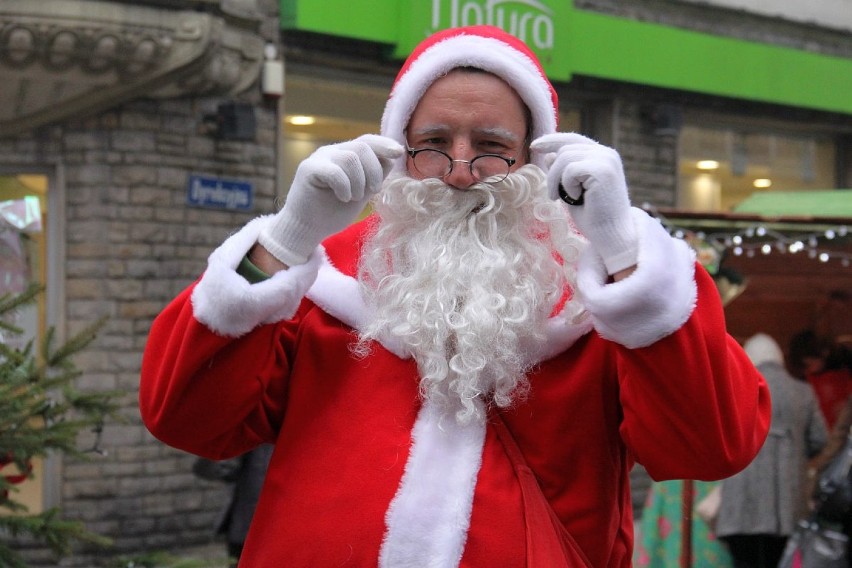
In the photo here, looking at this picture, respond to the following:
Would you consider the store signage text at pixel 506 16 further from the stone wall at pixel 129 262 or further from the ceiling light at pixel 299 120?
the stone wall at pixel 129 262

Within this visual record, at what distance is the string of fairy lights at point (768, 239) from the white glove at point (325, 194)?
3.70 meters

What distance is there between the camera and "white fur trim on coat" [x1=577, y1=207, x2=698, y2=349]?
2031 mm

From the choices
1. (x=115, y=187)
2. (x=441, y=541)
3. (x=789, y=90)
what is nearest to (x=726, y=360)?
(x=441, y=541)

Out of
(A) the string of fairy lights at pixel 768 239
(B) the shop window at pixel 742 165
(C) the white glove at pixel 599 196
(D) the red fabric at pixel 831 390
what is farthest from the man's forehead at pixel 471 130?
(B) the shop window at pixel 742 165

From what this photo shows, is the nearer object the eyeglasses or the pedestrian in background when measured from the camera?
the eyeglasses

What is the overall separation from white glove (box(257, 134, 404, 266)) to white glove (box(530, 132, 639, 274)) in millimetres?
337

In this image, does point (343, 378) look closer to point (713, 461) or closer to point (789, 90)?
point (713, 461)

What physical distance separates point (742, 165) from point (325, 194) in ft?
34.2

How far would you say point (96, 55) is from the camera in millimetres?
7344

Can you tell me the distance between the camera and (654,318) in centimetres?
204

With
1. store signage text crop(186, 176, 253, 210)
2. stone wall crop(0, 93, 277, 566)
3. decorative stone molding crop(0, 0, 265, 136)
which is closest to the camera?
decorative stone molding crop(0, 0, 265, 136)

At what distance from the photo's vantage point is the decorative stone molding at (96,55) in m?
7.13

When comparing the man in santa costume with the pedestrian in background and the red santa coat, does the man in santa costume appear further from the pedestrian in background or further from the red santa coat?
the pedestrian in background

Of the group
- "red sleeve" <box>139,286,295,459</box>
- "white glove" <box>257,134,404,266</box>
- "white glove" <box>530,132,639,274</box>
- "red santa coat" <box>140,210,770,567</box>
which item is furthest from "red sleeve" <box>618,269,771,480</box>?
"red sleeve" <box>139,286,295,459</box>
